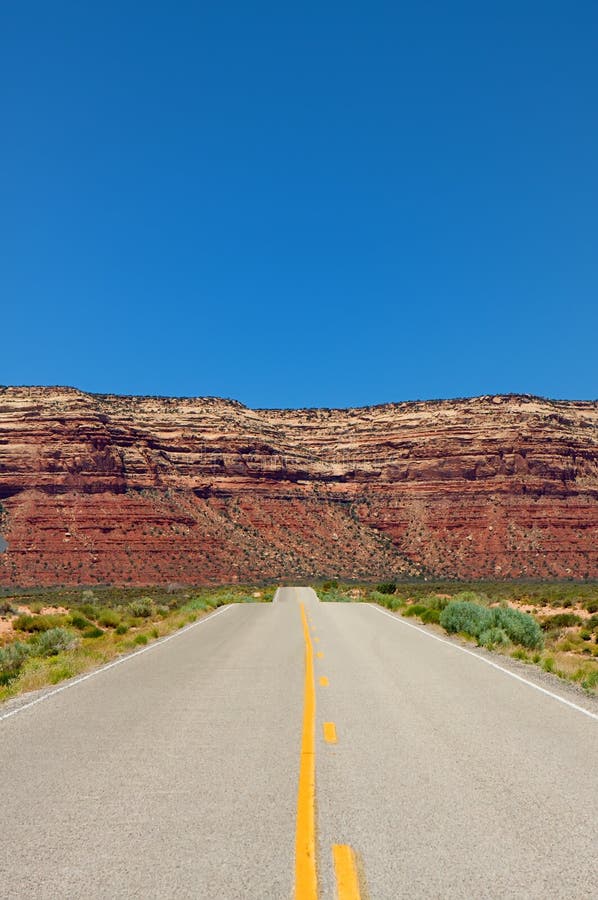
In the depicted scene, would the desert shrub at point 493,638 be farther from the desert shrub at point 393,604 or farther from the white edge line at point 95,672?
the desert shrub at point 393,604

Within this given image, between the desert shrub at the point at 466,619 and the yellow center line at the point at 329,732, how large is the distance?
13.5 metres

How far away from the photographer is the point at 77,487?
85.5 metres

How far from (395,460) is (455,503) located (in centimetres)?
1231

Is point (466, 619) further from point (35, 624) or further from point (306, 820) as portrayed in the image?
point (306, 820)

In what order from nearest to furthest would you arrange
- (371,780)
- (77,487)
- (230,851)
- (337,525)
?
(230,851) → (371,780) → (77,487) → (337,525)

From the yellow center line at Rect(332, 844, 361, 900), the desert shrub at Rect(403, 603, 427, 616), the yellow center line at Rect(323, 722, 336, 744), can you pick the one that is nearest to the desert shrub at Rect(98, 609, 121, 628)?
the desert shrub at Rect(403, 603, 427, 616)

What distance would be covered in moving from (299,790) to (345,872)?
1.88m

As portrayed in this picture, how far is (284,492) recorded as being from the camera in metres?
96.8

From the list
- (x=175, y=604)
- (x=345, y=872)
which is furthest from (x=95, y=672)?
(x=175, y=604)

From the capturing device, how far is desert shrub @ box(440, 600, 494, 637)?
22.6 metres

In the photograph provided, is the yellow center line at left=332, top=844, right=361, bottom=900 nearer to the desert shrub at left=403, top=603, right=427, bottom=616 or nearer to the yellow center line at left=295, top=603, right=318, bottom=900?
the yellow center line at left=295, top=603, right=318, bottom=900

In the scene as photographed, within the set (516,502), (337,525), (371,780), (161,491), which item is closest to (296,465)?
(337,525)

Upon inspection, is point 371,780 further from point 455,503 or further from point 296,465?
point 296,465

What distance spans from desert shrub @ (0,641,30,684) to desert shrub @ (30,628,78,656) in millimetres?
321
